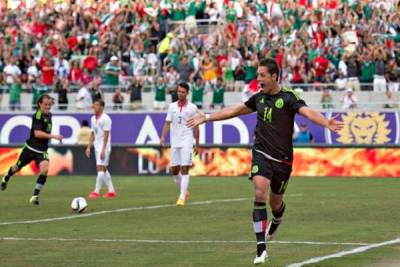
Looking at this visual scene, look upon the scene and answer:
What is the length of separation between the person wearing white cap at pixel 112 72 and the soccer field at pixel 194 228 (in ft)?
36.0

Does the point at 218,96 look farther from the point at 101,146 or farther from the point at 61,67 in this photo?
the point at 101,146

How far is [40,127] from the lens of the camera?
23109mm

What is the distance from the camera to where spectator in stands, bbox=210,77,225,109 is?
36.4m

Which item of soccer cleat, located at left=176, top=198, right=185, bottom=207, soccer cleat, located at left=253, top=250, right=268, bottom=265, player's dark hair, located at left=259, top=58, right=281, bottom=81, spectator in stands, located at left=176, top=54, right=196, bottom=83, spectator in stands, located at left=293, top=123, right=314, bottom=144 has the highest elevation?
player's dark hair, located at left=259, top=58, right=281, bottom=81

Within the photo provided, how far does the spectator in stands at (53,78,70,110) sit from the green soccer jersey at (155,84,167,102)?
3434mm

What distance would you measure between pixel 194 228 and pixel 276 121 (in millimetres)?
4330

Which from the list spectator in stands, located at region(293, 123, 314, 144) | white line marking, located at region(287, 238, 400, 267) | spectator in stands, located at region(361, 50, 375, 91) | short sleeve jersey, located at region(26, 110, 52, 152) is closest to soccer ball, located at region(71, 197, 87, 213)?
short sleeve jersey, located at region(26, 110, 52, 152)

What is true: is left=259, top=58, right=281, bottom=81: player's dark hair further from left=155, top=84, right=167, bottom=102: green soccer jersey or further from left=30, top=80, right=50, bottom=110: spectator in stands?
left=30, top=80, right=50, bottom=110: spectator in stands

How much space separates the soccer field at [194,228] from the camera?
13266 millimetres

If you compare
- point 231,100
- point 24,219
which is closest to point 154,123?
point 231,100

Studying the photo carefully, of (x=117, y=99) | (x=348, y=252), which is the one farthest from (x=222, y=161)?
(x=348, y=252)

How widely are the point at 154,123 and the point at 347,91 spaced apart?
6844 mm

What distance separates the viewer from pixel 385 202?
2228cm

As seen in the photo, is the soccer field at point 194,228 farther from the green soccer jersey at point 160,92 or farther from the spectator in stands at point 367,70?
the green soccer jersey at point 160,92
